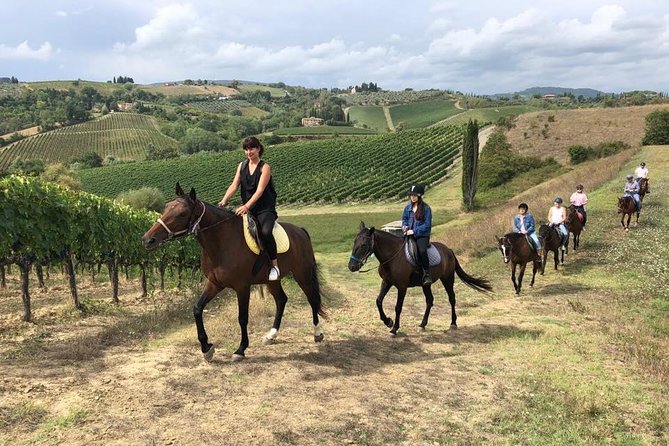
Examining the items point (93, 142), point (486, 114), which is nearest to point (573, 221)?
point (486, 114)

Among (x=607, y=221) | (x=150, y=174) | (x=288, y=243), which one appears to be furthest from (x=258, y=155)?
(x=150, y=174)

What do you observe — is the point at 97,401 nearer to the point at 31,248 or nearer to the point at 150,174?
the point at 31,248

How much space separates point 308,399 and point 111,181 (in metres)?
95.8

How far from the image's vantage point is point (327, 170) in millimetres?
81125

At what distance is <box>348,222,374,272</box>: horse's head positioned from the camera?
8.67m

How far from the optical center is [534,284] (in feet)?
49.0

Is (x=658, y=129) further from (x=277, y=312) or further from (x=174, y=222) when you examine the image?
(x=174, y=222)

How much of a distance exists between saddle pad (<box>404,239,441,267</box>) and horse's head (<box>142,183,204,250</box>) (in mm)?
4702

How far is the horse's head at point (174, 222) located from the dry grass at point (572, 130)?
61.6 m

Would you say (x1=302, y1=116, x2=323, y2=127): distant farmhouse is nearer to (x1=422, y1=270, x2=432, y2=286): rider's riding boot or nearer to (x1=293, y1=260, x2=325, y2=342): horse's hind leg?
(x1=422, y1=270, x2=432, y2=286): rider's riding boot

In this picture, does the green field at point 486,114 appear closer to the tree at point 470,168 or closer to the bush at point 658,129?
the bush at point 658,129

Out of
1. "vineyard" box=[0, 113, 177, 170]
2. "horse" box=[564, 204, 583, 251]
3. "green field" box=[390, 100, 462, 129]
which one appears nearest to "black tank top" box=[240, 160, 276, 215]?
"horse" box=[564, 204, 583, 251]

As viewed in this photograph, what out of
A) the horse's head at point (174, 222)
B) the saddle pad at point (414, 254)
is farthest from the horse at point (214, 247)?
the saddle pad at point (414, 254)

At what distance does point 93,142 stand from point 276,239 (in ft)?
512
